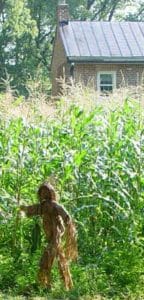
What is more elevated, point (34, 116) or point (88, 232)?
point (34, 116)

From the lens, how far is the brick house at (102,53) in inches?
962

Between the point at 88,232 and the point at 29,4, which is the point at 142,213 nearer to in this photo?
the point at 88,232

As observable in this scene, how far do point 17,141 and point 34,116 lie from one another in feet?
3.32

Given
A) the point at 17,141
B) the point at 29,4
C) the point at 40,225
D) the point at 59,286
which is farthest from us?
the point at 29,4

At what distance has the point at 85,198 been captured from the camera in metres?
5.54

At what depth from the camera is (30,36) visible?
38344mm

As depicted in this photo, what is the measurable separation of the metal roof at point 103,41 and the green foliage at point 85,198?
61.2 ft

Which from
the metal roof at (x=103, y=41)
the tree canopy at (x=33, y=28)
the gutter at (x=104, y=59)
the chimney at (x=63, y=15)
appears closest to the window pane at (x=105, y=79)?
the gutter at (x=104, y=59)

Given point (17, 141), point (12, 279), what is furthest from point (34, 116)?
point (12, 279)

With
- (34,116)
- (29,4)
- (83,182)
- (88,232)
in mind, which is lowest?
(88,232)

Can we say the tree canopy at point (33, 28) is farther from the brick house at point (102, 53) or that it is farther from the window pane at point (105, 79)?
→ the window pane at point (105, 79)

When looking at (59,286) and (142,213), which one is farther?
(142,213)

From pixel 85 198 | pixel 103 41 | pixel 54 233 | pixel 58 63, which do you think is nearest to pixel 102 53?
pixel 103 41

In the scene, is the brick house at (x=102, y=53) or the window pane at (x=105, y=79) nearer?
the brick house at (x=102, y=53)
